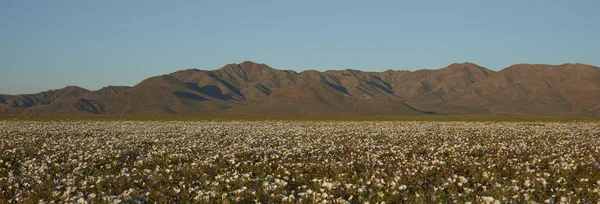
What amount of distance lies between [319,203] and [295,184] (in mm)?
3111

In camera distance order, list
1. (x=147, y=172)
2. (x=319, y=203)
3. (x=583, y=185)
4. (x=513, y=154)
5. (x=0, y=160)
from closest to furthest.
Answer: (x=319, y=203) → (x=583, y=185) → (x=147, y=172) → (x=0, y=160) → (x=513, y=154)

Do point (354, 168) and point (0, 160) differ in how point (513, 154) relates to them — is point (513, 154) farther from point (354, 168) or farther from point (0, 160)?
point (0, 160)

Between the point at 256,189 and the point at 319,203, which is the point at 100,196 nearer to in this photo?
the point at 256,189

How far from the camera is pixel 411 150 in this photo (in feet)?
62.0

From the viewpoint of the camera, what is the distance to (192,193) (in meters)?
10.5

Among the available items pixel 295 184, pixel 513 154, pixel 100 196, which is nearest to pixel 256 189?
pixel 295 184

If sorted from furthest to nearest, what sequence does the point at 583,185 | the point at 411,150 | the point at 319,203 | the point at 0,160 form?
the point at 411,150 → the point at 0,160 → the point at 583,185 → the point at 319,203

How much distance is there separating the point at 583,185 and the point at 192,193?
8.98 m

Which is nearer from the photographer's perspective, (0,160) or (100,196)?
(100,196)

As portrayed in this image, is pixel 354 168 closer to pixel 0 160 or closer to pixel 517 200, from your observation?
pixel 517 200

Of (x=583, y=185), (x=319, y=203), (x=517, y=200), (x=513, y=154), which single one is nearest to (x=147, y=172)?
(x=319, y=203)

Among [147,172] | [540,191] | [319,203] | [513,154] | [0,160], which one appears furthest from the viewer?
[513,154]

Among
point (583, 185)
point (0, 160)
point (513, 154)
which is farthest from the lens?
point (513, 154)

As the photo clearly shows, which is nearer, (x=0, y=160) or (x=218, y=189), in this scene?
(x=218, y=189)
